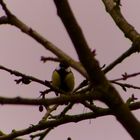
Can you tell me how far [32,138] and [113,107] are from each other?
5.40ft

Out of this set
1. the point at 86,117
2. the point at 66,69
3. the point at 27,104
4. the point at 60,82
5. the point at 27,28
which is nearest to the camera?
the point at 27,104

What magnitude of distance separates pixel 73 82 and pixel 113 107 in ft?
15.2

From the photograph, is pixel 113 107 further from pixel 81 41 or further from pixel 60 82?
pixel 60 82

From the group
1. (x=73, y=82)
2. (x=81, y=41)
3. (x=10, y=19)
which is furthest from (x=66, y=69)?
(x=81, y=41)

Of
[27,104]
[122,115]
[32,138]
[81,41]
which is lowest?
[122,115]

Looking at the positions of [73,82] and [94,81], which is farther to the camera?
[73,82]

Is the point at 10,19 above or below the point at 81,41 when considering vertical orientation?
above

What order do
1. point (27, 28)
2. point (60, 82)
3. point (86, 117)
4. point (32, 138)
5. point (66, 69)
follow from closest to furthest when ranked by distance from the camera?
point (27, 28) < point (86, 117) < point (32, 138) < point (60, 82) < point (66, 69)

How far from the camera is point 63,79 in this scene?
265 inches

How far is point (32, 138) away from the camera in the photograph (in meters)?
3.42

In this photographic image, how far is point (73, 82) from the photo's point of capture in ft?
21.3

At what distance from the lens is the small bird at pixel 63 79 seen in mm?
6102

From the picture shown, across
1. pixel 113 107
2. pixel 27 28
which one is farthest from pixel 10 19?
pixel 113 107

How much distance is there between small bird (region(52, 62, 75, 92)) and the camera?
20.0 ft
